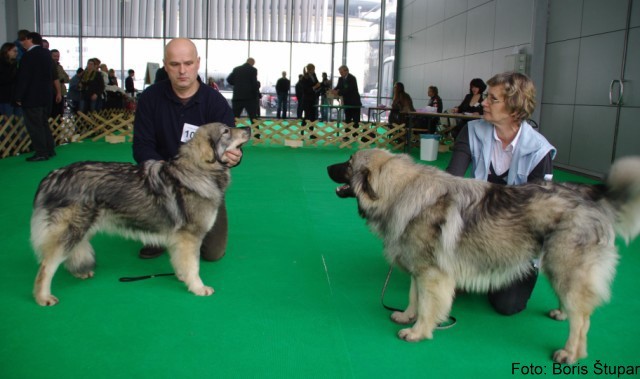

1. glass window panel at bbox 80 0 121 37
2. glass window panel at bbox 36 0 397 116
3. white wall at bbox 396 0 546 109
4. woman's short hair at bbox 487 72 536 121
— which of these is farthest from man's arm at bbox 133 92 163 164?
glass window panel at bbox 80 0 121 37

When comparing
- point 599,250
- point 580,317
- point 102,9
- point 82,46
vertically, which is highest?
point 102,9

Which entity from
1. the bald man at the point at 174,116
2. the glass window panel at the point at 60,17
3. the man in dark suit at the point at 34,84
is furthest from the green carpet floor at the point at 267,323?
the glass window panel at the point at 60,17

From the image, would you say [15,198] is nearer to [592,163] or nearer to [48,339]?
[48,339]

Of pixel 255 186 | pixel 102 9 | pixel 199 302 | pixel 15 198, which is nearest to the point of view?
pixel 199 302

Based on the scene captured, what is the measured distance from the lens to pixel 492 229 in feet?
8.81

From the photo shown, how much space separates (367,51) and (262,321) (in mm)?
21539

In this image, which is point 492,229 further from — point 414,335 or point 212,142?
point 212,142

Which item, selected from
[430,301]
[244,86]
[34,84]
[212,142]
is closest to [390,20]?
[244,86]

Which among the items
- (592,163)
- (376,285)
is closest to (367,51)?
(592,163)

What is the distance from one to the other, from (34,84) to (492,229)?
8.21 m

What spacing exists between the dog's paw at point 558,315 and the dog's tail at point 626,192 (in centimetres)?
82

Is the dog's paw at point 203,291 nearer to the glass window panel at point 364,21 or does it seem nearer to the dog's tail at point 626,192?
the dog's tail at point 626,192

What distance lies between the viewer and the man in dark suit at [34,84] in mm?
7992

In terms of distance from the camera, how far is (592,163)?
870 centimetres
